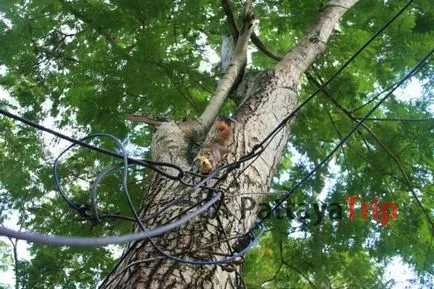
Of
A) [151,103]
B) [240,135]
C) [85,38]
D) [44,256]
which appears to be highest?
[85,38]

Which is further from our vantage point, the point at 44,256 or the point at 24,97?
the point at 24,97

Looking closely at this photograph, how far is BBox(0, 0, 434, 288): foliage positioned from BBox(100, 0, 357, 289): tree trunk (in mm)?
845

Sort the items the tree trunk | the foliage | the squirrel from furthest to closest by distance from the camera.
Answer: the foliage
the squirrel
the tree trunk

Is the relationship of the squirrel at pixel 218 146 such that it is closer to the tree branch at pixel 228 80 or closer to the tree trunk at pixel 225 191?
the tree trunk at pixel 225 191

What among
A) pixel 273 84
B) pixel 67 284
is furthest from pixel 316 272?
pixel 67 284

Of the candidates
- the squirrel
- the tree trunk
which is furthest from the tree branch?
the squirrel

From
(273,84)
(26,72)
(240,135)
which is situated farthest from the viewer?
(26,72)

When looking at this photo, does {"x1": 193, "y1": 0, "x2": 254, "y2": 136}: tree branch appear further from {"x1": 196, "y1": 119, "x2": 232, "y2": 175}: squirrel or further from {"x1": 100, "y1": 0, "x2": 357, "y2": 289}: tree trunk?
{"x1": 196, "y1": 119, "x2": 232, "y2": 175}: squirrel

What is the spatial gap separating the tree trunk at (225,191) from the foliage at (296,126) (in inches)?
33.3

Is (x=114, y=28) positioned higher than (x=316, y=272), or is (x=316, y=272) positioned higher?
(x=114, y=28)

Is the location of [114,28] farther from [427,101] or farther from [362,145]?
[427,101]

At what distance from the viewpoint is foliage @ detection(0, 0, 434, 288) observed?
4500 millimetres

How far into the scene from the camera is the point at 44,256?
5.08 m

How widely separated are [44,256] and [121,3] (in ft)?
8.67
